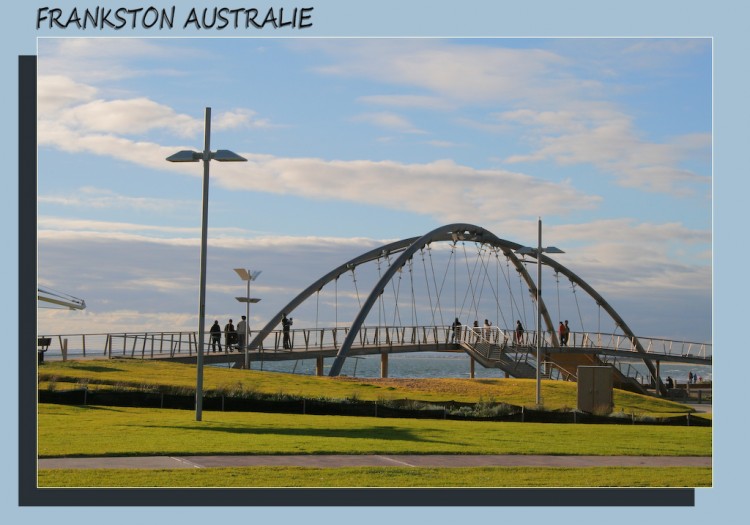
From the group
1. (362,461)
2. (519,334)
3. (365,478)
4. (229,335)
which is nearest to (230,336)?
(229,335)

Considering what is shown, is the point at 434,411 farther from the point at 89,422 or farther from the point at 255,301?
the point at 255,301

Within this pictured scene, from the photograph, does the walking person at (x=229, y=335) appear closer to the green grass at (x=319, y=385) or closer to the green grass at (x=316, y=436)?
the green grass at (x=319, y=385)

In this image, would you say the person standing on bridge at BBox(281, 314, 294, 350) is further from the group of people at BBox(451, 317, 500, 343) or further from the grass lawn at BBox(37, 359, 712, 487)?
the grass lawn at BBox(37, 359, 712, 487)

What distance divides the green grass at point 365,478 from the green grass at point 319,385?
10634 mm

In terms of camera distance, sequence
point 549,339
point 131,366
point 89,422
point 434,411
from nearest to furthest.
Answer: point 89,422, point 434,411, point 131,366, point 549,339

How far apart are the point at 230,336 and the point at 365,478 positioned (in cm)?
3200

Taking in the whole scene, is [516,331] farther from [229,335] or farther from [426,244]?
[229,335]

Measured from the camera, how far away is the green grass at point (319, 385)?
2931 centimetres

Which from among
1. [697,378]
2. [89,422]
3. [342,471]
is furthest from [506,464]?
[697,378]

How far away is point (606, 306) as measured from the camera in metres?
67.8

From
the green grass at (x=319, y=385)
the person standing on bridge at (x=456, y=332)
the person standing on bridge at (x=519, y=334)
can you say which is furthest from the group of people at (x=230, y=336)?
the person standing on bridge at (x=519, y=334)

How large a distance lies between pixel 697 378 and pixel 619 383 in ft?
53.7

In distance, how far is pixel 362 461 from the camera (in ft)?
59.5

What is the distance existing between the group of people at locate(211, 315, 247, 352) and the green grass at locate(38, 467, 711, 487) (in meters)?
28.5
